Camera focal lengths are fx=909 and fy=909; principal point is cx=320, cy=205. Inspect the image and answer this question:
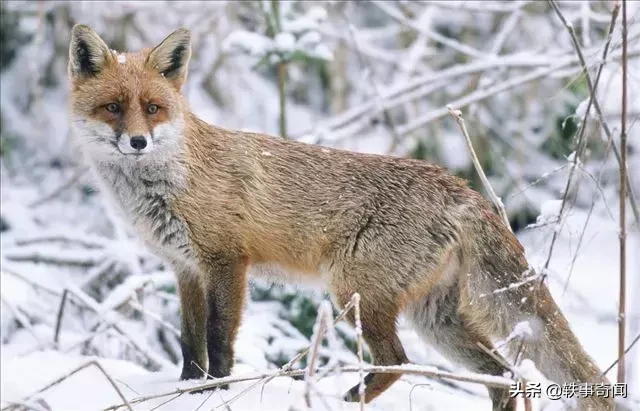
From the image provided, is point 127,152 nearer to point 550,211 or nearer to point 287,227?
point 287,227

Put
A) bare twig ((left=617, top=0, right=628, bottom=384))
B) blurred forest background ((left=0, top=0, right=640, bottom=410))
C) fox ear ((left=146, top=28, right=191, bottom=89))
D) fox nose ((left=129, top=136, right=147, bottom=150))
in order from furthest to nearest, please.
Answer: blurred forest background ((left=0, top=0, right=640, bottom=410)) < fox ear ((left=146, top=28, right=191, bottom=89)) < fox nose ((left=129, top=136, right=147, bottom=150)) < bare twig ((left=617, top=0, right=628, bottom=384))

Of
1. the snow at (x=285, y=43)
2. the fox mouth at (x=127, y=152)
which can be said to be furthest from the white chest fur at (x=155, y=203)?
the snow at (x=285, y=43)

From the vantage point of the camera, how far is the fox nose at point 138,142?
13.3ft

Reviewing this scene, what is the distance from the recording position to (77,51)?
4.30m

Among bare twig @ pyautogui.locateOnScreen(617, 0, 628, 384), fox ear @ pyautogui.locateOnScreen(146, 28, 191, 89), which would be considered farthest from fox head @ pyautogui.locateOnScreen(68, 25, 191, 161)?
bare twig @ pyautogui.locateOnScreen(617, 0, 628, 384)

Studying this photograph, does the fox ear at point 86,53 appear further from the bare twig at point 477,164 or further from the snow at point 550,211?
the snow at point 550,211

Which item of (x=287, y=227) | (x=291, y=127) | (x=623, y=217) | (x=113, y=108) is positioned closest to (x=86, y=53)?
(x=113, y=108)

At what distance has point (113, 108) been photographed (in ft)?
13.7

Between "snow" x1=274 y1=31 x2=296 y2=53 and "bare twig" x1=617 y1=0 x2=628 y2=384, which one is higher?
"snow" x1=274 y1=31 x2=296 y2=53

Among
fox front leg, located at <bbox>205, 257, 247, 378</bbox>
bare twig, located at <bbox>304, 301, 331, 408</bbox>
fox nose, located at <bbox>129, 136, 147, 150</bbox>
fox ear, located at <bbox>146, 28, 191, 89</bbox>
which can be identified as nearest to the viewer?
bare twig, located at <bbox>304, 301, 331, 408</bbox>

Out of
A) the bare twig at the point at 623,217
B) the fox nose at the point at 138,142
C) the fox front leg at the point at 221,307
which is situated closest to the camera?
the bare twig at the point at 623,217

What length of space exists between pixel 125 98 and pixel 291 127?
563 centimetres

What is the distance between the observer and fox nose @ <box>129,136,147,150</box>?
13.3ft

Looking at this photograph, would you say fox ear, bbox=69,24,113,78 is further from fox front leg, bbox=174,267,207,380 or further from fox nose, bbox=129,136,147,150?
fox front leg, bbox=174,267,207,380
